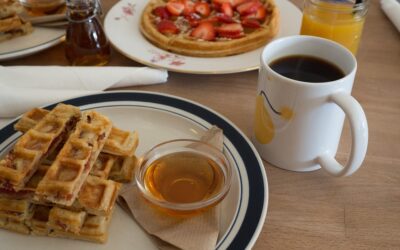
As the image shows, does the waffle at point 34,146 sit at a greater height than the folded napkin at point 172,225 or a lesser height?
greater

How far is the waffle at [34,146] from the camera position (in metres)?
0.82

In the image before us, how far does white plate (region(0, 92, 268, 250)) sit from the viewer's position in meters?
0.83

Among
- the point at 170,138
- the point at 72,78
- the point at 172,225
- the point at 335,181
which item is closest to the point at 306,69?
the point at 335,181

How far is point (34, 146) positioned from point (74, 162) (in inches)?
4.8

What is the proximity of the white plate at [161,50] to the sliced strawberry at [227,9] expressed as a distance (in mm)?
212

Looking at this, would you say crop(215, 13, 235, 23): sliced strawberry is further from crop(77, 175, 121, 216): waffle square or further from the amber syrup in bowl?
crop(77, 175, 121, 216): waffle square

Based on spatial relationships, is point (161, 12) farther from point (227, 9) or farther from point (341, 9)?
point (341, 9)

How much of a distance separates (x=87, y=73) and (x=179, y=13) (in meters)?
0.57

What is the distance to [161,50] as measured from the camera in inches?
55.8

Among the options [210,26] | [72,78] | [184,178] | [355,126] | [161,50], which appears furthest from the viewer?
[210,26]

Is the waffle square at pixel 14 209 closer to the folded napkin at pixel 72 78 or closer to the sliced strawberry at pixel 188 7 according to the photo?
the folded napkin at pixel 72 78

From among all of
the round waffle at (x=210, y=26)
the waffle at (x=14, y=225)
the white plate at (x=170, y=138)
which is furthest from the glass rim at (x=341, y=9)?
the waffle at (x=14, y=225)

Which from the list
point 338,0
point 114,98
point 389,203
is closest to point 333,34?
point 338,0

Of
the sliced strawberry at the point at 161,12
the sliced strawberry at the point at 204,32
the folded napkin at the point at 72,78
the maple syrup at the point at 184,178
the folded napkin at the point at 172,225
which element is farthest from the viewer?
the sliced strawberry at the point at 161,12
